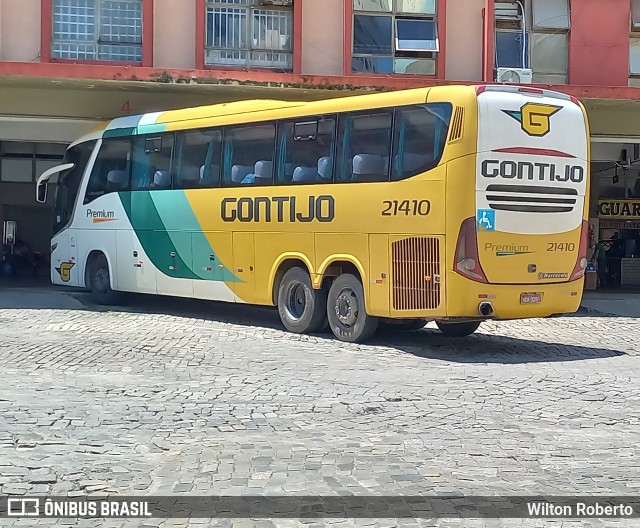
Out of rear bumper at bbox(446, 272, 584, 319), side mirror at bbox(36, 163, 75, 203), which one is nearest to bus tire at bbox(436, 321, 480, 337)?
rear bumper at bbox(446, 272, 584, 319)

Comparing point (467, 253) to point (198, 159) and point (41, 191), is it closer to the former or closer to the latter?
point (198, 159)

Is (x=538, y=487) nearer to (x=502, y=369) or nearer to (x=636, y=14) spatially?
(x=502, y=369)

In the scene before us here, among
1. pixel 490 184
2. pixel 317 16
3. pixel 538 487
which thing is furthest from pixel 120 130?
pixel 538 487

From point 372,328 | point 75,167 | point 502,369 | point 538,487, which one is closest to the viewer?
point 538,487

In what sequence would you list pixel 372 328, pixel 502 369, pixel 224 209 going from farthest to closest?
1. pixel 224 209
2. pixel 372 328
3. pixel 502 369

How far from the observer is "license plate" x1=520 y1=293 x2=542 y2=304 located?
11.9m

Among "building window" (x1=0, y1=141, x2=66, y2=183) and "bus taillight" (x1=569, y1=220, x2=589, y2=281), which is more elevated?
"building window" (x1=0, y1=141, x2=66, y2=183)

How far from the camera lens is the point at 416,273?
1198 centimetres

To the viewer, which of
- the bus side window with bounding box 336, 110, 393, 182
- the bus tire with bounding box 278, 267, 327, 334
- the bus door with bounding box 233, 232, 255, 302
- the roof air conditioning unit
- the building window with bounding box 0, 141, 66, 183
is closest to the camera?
the bus side window with bounding box 336, 110, 393, 182

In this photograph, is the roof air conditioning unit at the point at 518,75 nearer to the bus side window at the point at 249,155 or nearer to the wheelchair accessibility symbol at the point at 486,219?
the bus side window at the point at 249,155

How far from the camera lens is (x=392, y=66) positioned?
1995 centimetres

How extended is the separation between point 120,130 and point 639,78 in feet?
37.0

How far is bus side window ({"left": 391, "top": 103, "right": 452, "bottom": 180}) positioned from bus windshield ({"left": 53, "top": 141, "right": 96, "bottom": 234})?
776 cm

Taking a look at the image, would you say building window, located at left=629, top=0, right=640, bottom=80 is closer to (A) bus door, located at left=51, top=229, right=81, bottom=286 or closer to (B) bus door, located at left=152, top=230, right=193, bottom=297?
(B) bus door, located at left=152, top=230, right=193, bottom=297
